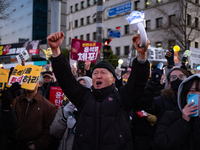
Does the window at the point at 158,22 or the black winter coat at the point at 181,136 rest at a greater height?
the window at the point at 158,22

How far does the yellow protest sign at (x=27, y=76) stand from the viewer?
10.2 ft

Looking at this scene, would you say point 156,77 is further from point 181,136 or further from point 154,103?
point 181,136

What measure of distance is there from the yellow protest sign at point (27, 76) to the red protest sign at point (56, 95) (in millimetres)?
1068

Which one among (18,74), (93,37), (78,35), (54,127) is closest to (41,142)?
(54,127)

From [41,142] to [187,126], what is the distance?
2190mm

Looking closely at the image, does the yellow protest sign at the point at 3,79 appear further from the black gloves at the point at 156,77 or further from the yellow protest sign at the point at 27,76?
the black gloves at the point at 156,77

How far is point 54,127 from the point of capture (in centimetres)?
276

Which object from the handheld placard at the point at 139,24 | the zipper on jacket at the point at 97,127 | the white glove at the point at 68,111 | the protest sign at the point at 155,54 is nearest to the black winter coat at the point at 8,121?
the white glove at the point at 68,111

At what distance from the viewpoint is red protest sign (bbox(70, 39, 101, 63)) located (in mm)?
6637

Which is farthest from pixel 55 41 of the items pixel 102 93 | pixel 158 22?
pixel 158 22

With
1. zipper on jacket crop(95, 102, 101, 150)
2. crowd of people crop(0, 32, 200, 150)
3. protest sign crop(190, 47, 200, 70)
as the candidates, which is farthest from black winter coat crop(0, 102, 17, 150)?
protest sign crop(190, 47, 200, 70)

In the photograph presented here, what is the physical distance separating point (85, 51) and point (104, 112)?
4.83 m

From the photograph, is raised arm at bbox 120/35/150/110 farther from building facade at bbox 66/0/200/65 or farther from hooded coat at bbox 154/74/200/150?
building facade at bbox 66/0/200/65

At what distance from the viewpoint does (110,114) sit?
6.68ft
